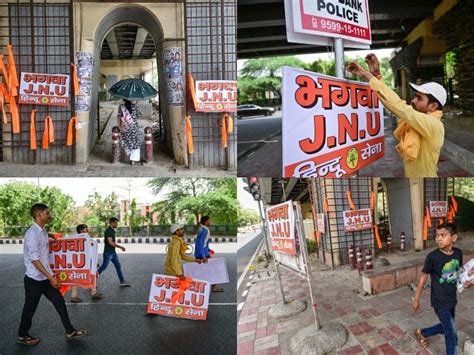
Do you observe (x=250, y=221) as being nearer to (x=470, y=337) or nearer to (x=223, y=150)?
(x=223, y=150)

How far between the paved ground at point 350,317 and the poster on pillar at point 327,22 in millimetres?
1921

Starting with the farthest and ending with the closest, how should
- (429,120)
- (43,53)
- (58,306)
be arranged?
(43,53)
(58,306)
(429,120)

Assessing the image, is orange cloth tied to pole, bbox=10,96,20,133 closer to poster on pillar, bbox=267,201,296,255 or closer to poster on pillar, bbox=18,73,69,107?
poster on pillar, bbox=18,73,69,107

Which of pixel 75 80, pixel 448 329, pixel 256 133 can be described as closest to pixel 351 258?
pixel 448 329

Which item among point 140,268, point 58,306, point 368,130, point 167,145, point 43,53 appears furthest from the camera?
A: point 140,268

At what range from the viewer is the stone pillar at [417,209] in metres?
2.77

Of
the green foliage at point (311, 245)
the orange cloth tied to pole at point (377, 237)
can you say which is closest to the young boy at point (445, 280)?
the orange cloth tied to pole at point (377, 237)

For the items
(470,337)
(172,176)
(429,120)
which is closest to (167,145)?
(172,176)

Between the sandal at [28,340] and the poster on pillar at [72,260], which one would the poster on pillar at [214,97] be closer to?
the poster on pillar at [72,260]

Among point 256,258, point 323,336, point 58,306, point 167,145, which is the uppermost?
point 167,145

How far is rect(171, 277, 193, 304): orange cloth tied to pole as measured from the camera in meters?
3.28

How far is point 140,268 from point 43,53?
3082 mm

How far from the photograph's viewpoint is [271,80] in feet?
10.3

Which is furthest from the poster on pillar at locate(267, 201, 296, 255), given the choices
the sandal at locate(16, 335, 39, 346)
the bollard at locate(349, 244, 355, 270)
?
the sandal at locate(16, 335, 39, 346)
